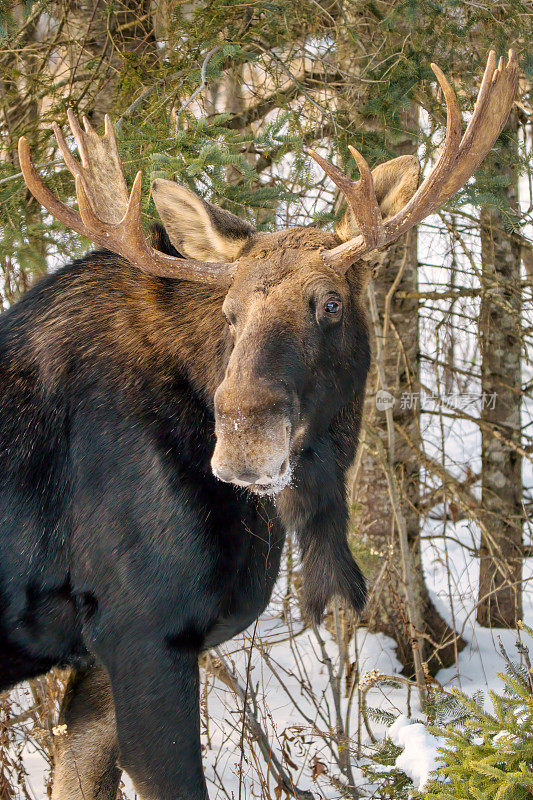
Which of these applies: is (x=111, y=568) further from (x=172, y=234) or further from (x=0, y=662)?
(x=172, y=234)

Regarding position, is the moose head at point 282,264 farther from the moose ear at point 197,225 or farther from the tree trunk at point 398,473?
the tree trunk at point 398,473

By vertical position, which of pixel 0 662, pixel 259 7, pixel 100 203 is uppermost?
pixel 259 7

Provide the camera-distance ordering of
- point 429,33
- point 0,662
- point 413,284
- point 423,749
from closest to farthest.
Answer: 1. point 423,749
2. point 0,662
3. point 429,33
4. point 413,284

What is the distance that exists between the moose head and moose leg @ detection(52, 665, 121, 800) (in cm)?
135

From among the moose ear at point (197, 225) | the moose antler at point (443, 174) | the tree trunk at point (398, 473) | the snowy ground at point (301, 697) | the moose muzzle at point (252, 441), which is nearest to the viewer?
the moose muzzle at point (252, 441)

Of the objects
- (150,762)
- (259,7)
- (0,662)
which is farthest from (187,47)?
(150,762)

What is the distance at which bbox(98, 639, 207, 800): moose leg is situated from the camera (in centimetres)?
270

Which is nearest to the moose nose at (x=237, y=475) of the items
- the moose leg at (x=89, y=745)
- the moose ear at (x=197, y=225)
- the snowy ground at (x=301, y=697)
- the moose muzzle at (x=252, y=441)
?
the moose muzzle at (x=252, y=441)

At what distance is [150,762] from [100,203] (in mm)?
1972

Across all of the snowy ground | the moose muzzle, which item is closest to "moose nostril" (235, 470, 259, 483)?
the moose muzzle

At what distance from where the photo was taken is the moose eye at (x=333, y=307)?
281 cm

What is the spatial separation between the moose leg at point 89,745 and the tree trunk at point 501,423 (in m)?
3.12

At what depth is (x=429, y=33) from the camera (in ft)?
12.8

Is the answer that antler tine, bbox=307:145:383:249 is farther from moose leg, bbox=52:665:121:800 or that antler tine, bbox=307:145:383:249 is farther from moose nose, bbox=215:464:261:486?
moose leg, bbox=52:665:121:800
